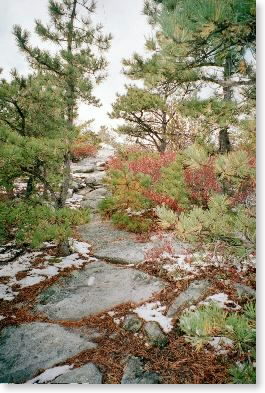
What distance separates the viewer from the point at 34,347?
2348 mm

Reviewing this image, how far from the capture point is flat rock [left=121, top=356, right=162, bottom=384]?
1969 millimetres

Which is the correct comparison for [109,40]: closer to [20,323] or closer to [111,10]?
[111,10]

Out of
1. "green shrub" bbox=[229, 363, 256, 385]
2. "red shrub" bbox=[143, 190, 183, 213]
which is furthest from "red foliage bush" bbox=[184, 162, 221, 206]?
"green shrub" bbox=[229, 363, 256, 385]

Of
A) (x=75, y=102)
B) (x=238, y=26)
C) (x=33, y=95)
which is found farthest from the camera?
(x=75, y=102)

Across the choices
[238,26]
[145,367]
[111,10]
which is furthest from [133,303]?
[111,10]

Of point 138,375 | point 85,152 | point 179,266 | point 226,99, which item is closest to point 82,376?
point 138,375

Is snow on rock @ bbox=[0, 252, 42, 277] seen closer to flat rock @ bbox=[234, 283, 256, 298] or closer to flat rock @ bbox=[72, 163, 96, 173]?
flat rock @ bbox=[234, 283, 256, 298]

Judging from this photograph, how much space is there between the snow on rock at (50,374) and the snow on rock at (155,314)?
0.69 m

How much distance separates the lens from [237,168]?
1527mm

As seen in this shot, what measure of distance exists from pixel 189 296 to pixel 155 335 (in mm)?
511

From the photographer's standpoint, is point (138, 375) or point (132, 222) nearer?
point (138, 375)

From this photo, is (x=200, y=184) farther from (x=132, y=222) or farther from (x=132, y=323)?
(x=132, y=323)

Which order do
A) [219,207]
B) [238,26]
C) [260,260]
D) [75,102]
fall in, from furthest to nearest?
[75,102] < [260,260] < [219,207] < [238,26]

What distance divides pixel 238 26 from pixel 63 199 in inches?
107
